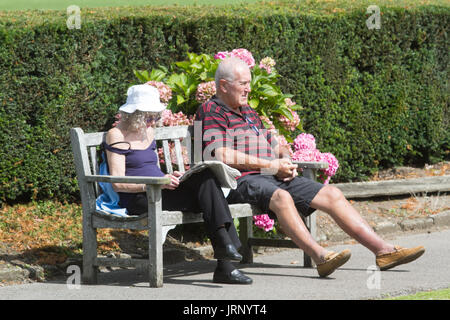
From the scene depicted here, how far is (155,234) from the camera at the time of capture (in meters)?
6.07

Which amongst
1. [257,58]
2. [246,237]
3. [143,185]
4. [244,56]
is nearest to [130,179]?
[143,185]

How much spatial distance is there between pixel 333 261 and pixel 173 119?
2.08 meters

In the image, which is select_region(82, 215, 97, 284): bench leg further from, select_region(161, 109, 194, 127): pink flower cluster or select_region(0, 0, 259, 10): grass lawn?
select_region(0, 0, 259, 10): grass lawn

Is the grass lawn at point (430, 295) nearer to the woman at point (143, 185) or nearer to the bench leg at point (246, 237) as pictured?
the woman at point (143, 185)

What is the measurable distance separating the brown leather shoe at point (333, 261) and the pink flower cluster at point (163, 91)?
84.3 inches

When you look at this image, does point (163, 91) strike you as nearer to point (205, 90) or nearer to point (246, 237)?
point (205, 90)

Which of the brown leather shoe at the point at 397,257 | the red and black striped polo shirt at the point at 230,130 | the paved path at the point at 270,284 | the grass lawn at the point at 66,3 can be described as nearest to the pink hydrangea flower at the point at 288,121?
the red and black striped polo shirt at the point at 230,130

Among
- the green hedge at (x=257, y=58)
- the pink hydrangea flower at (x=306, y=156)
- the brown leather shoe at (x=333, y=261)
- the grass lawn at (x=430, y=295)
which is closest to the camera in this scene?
the grass lawn at (x=430, y=295)

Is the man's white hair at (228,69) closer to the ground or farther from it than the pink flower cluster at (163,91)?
farther from it

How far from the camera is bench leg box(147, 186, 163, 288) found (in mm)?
6059

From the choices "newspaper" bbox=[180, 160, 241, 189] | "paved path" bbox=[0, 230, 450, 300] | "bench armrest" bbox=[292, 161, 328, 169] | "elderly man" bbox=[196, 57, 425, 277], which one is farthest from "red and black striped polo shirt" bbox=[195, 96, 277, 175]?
"paved path" bbox=[0, 230, 450, 300]

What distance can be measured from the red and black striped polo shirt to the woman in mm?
359

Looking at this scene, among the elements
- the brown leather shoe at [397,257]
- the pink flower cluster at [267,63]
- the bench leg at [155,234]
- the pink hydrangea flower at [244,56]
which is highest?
the pink hydrangea flower at [244,56]

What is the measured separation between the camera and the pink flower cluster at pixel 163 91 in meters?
7.59
